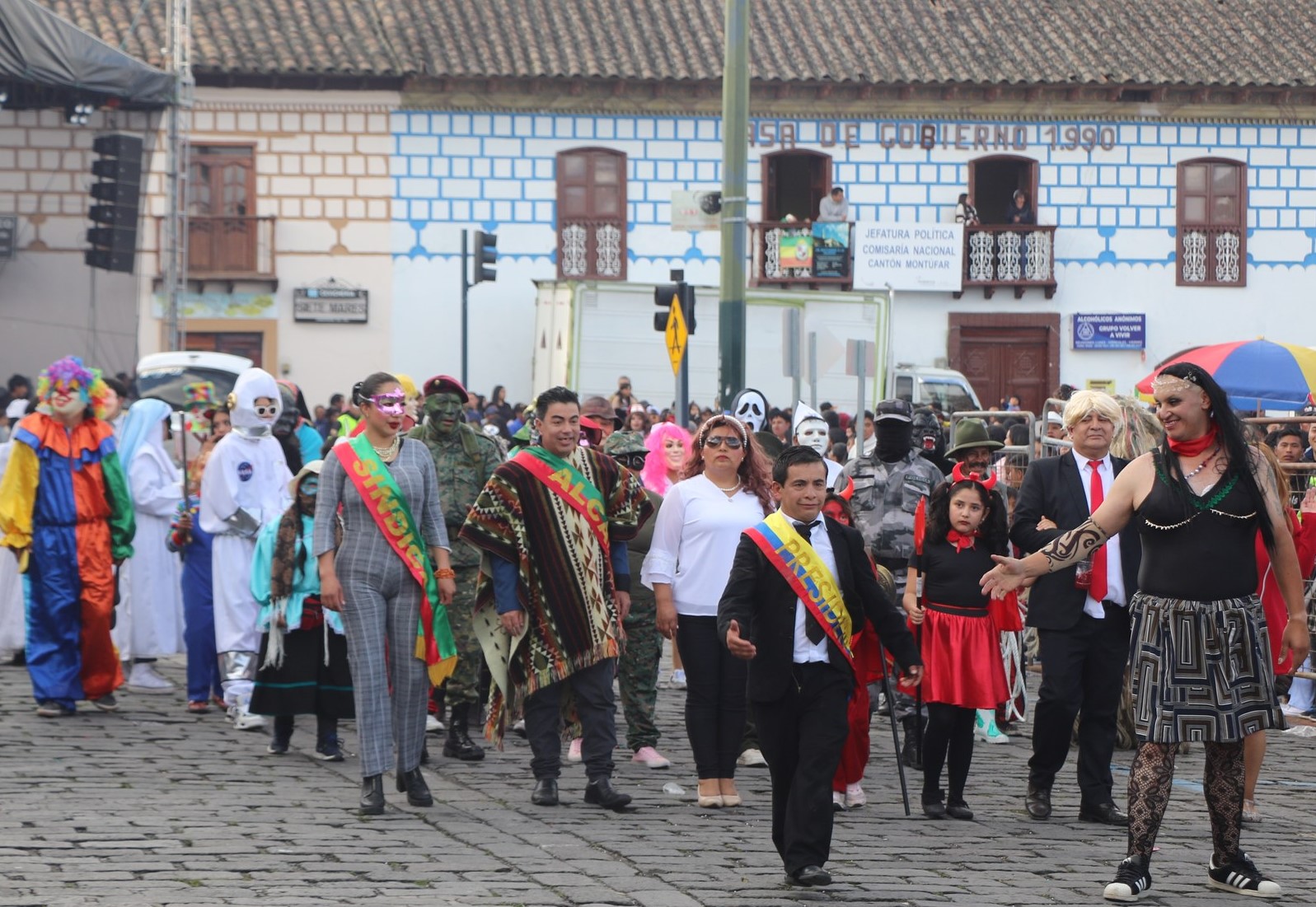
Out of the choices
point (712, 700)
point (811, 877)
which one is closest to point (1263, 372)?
point (712, 700)

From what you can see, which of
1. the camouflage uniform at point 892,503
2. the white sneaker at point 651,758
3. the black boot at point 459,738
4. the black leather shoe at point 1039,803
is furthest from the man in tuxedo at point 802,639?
the black boot at point 459,738

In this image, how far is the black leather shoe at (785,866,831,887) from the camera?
22.4ft

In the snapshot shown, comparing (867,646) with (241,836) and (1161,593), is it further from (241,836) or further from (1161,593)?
(241,836)

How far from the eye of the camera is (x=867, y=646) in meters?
7.68

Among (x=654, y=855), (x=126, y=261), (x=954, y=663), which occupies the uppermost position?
(x=126, y=261)

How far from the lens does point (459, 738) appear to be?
1019cm

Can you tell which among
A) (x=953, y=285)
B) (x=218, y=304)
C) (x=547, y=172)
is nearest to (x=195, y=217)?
(x=218, y=304)

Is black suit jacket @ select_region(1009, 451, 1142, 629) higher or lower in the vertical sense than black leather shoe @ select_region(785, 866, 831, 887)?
→ higher

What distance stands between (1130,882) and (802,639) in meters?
1.37

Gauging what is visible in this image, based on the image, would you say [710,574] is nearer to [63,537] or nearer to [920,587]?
[920,587]

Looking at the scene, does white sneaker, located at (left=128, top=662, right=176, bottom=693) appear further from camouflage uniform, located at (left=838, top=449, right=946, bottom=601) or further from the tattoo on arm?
the tattoo on arm

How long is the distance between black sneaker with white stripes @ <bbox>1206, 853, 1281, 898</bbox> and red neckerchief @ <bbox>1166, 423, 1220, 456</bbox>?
1388 millimetres

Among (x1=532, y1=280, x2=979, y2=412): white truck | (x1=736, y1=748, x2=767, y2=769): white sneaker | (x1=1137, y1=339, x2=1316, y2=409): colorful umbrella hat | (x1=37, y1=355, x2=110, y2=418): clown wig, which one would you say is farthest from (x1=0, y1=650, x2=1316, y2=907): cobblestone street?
(x1=532, y1=280, x2=979, y2=412): white truck

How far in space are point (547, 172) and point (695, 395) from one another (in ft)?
21.0
